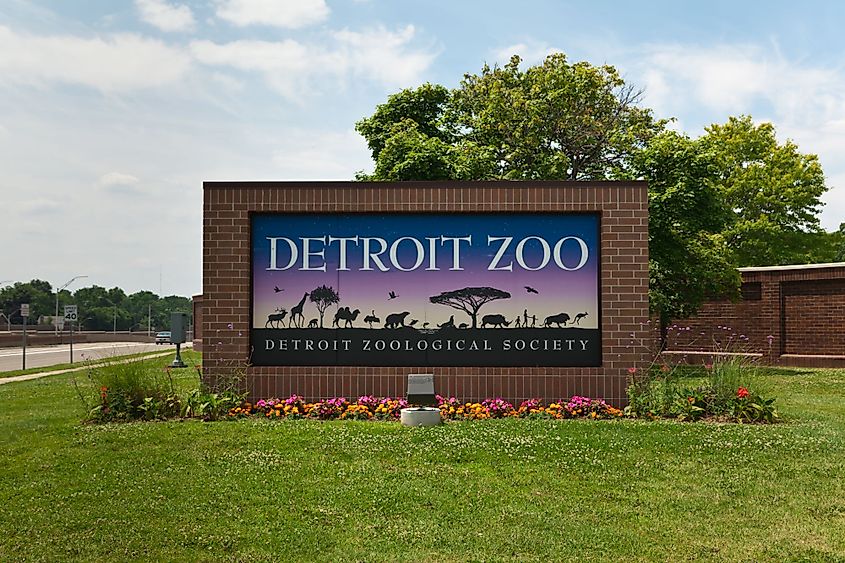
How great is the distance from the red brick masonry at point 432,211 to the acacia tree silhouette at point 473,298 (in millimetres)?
933

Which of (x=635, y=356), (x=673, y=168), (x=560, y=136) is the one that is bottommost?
(x=635, y=356)

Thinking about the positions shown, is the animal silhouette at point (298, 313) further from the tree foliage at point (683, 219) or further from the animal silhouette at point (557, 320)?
the tree foliage at point (683, 219)

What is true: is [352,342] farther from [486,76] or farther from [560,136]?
[486,76]

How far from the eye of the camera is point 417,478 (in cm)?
862

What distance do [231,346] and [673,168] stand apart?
566 inches

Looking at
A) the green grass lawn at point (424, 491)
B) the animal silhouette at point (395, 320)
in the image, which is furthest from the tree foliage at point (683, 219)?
the green grass lawn at point (424, 491)

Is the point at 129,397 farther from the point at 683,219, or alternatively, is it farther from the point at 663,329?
the point at 663,329

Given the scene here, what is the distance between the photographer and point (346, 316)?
13.1 meters

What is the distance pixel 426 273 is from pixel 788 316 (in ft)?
55.2

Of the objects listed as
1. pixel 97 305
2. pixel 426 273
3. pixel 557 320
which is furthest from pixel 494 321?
pixel 97 305

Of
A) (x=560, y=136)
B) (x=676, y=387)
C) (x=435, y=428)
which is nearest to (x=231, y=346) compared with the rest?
(x=435, y=428)

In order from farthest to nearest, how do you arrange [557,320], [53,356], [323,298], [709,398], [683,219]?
[53,356] → [683,219] → [323,298] → [557,320] → [709,398]

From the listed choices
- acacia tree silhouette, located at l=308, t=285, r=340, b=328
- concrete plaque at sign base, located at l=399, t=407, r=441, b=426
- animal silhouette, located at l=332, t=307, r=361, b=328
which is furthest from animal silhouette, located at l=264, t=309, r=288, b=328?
concrete plaque at sign base, located at l=399, t=407, r=441, b=426

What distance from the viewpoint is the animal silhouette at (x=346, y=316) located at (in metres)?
13.1
